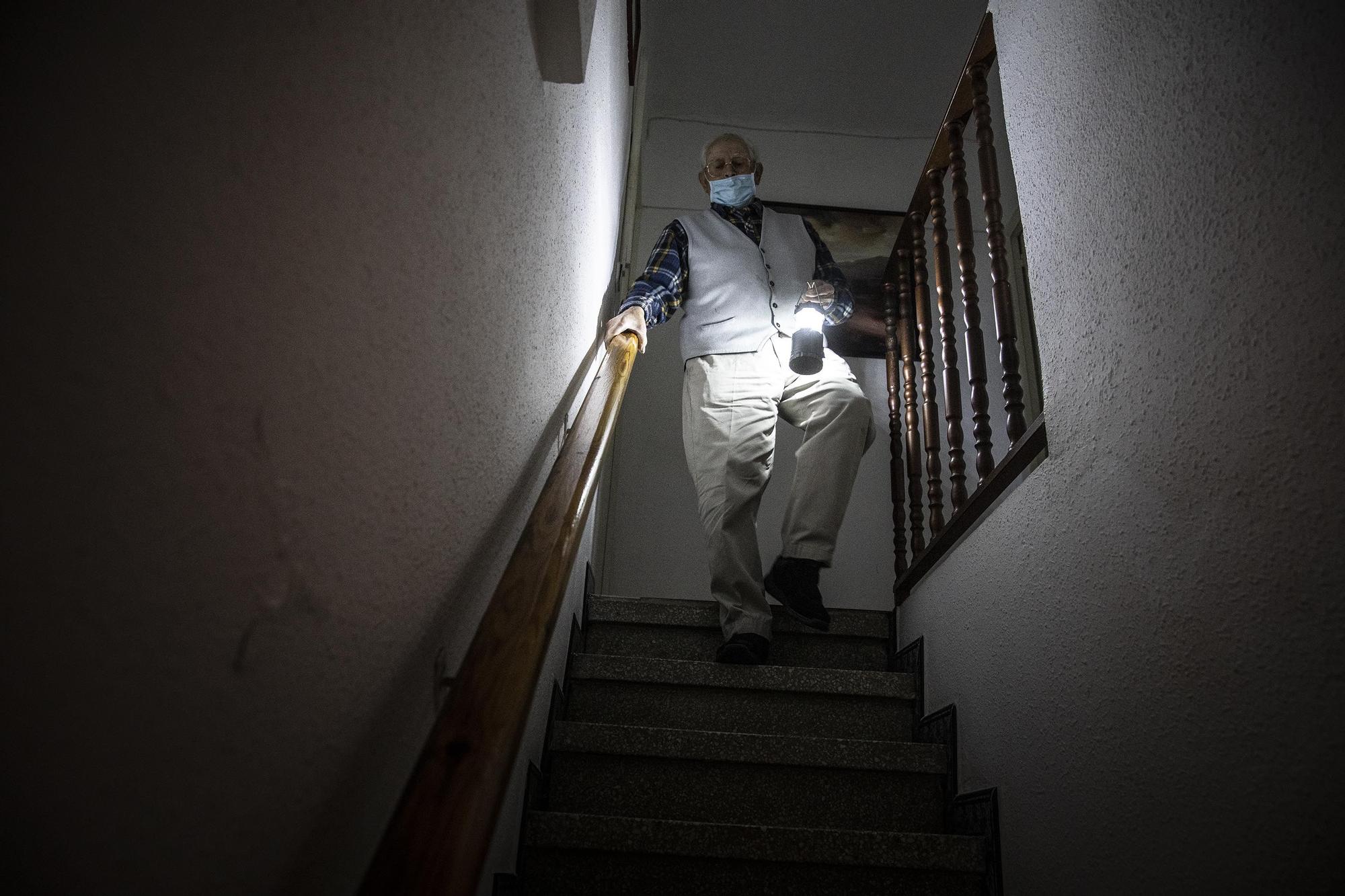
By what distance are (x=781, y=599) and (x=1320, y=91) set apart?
5.44 ft

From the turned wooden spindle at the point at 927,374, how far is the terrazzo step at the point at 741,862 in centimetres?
77

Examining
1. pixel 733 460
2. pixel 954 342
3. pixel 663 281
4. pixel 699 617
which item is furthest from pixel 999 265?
pixel 699 617

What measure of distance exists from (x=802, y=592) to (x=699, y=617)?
0.94 ft

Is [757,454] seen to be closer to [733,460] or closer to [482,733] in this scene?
[733,460]

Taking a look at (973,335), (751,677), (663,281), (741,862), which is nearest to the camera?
(741,862)

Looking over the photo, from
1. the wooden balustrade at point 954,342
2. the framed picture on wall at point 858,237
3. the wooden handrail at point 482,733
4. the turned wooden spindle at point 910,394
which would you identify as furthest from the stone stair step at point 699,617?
the framed picture on wall at point 858,237

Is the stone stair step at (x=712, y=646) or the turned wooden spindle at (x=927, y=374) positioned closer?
the turned wooden spindle at (x=927, y=374)

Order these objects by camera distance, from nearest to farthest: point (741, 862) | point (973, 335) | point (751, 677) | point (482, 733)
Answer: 1. point (482, 733)
2. point (741, 862)
3. point (973, 335)
4. point (751, 677)

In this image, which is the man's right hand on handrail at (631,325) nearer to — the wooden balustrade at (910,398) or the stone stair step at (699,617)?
the stone stair step at (699,617)

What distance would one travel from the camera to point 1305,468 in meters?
0.85

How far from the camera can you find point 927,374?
2.38 m

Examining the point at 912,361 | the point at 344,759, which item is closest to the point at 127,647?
the point at 344,759

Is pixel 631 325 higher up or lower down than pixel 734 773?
higher up

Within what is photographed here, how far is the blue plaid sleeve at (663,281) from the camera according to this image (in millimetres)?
2346
